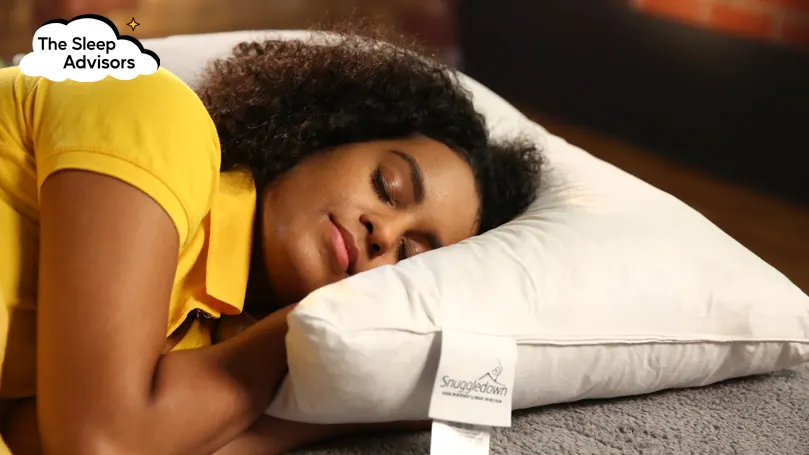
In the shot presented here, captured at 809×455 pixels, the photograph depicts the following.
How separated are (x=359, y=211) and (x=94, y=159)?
1.16 ft

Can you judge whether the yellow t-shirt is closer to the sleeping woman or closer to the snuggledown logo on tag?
the sleeping woman

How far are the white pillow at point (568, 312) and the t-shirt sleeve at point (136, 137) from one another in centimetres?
18

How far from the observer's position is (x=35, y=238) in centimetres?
98

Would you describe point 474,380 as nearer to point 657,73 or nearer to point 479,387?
point 479,387

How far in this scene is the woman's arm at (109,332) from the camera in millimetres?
845

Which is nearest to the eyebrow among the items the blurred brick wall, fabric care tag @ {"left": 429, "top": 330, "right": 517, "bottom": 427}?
fabric care tag @ {"left": 429, "top": 330, "right": 517, "bottom": 427}

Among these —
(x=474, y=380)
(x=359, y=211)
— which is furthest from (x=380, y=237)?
(x=474, y=380)

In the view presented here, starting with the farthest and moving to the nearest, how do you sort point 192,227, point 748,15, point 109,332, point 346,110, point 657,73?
point 657,73 → point 748,15 → point 346,110 → point 192,227 → point 109,332

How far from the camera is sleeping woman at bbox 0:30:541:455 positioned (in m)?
0.86

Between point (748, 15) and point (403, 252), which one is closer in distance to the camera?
point (403, 252)

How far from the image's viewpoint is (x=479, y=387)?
97 cm

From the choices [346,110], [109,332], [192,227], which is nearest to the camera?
[109,332]

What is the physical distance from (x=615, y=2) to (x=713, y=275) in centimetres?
179

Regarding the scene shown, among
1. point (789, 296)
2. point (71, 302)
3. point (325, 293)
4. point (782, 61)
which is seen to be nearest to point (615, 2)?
point (782, 61)
